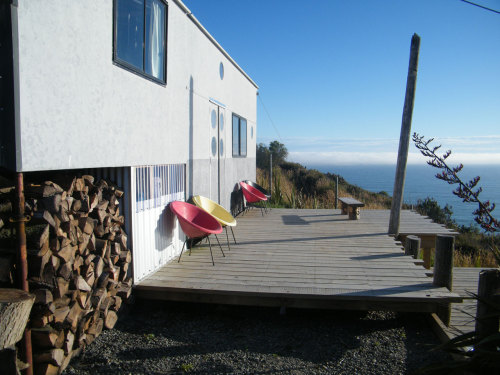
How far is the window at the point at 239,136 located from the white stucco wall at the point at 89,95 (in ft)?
9.45

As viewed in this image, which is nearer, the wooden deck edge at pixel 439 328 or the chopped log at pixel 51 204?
the chopped log at pixel 51 204

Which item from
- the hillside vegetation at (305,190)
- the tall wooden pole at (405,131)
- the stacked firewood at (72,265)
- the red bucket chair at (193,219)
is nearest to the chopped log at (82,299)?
the stacked firewood at (72,265)

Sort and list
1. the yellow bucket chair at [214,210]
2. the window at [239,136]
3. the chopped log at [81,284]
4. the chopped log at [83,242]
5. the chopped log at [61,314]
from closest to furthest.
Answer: the chopped log at [61,314]
the chopped log at [81,284]
the chopped log at [83,242]
the yellow bucket chair at [214,210]
the window at [239,136]

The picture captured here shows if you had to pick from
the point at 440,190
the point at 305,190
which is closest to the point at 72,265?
the point at 305,190

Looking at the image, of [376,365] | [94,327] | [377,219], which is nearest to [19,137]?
[94,327]

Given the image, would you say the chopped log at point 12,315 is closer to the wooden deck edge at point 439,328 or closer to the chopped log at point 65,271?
the chopped log at point 65,271

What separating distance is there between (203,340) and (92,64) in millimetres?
2473

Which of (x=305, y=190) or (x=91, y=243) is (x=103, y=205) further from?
(x=305, y=190)

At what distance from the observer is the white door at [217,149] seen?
21.6 feet

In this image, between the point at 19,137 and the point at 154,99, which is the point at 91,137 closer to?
the point at 19,137

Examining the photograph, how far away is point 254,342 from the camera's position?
3.39m

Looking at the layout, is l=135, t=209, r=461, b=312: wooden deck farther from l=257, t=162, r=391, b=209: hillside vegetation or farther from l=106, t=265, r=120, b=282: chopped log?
l=257, t=162, r=391, b=209: hillside vegetation

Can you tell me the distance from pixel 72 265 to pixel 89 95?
4.32 ft

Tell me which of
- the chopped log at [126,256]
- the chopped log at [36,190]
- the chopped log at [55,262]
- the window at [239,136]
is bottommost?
the chopped log at [126,256]
